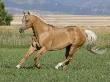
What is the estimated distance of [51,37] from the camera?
1596 centimetres

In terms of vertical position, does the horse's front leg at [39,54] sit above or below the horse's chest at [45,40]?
below

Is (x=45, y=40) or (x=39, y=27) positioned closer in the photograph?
(x=45, y=40)

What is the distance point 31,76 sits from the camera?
1348 cm

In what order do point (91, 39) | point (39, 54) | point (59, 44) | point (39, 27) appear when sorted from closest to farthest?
point (39, 54) < point (39, 27) < point (59, 44) < point (91, 39)

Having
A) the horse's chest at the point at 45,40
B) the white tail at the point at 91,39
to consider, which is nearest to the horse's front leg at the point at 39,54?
the horse's chest at the point at 45,40

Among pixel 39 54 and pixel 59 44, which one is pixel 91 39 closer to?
pixel 59 44

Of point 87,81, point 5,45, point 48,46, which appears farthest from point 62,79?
point 5,45

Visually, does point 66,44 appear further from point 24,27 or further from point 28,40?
point 28,40

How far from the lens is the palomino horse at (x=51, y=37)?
1563 centimetres

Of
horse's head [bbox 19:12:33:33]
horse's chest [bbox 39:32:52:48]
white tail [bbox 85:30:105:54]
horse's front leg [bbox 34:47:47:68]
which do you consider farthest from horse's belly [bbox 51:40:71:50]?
horse's head [bbox 19:12:33:33]

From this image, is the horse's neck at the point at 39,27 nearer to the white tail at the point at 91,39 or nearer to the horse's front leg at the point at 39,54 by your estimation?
the horse's front leg at the point at 39,54

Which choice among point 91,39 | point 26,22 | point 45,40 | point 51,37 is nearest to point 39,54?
point 45,40

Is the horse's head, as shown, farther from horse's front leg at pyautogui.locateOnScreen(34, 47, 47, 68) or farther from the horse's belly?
the horse's belly

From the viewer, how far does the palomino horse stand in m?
15.6
